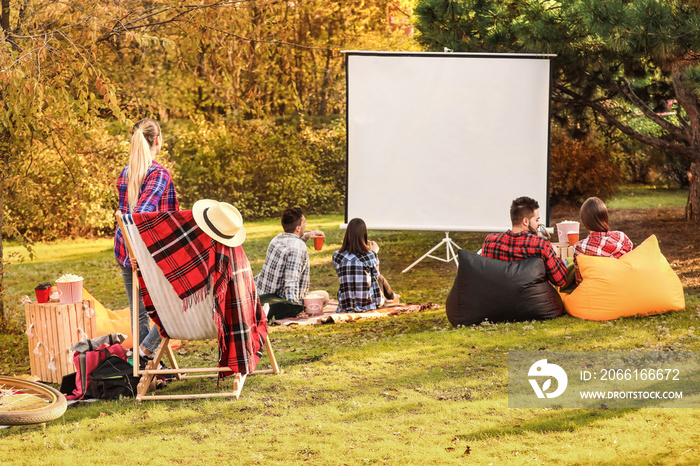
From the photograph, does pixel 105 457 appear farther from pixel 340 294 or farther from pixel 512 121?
pixel 512 121

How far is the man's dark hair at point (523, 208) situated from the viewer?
5383 mm

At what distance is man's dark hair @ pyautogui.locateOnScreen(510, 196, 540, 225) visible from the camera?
5.38 m

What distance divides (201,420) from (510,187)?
5.29 m

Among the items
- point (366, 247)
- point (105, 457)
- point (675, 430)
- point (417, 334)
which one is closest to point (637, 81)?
point (366, 247)

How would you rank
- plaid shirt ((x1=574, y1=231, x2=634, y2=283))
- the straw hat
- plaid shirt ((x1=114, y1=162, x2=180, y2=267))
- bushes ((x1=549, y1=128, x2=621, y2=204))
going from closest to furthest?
the straw hat → plaid shirt ((x1=114, y1=162, x2=180, y2=267)) → plaid shirt ((x1=574, y1=231, x2=634, y2=283)) → bushes ((x1=549, y1=128, x2=621, y2=204))

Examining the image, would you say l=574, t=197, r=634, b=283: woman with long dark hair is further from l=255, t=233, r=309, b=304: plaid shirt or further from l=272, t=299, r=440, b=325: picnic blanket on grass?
l=255, t=233, r=309, b=304: plaid shirt

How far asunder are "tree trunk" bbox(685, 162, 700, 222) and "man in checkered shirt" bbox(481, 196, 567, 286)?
583cm

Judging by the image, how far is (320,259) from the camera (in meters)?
10.5

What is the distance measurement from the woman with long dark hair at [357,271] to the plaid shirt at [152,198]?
2109mm

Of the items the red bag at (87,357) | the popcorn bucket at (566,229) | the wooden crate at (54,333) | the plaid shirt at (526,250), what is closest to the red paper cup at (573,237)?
the popcorn bucket at (566,229)

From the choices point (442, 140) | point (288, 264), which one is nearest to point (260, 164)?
point (442, 140)

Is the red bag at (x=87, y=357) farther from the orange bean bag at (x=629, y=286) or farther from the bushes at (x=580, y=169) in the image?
the bushes at (x=580, y=169)

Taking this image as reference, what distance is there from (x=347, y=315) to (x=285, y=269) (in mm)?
666

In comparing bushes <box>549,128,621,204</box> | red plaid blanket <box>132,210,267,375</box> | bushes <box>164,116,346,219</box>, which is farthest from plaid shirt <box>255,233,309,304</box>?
bushes <box>164,116,346,219</box>
